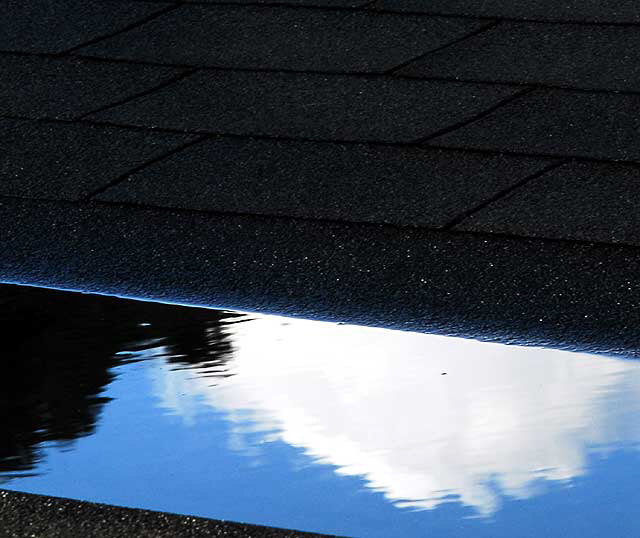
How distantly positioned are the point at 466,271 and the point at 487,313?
1.38ft

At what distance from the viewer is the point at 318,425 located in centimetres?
417

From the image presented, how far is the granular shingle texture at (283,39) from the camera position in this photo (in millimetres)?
8266

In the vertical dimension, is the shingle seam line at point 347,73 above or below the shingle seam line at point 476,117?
above

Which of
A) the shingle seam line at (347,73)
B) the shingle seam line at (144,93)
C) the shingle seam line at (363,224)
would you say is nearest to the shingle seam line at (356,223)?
the shingle seam line at (363,224)

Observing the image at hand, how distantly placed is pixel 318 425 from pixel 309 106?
3580 millimetres

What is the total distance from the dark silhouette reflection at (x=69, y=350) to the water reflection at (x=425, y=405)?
0.20 metres

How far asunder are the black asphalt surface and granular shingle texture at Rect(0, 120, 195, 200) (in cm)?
2

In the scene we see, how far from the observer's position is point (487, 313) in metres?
5.02

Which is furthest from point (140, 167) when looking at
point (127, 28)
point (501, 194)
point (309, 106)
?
point (127, 28)

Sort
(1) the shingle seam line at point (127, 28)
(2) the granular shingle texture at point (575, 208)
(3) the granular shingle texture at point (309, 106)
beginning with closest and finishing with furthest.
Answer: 1. (2) the granular shingle texture at point (575, 208)
2. (3) the granular shingle texture at point (309, 106)
3. (1) the shingle seam line at point (127, 28)

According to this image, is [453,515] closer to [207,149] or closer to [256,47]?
[207,149]

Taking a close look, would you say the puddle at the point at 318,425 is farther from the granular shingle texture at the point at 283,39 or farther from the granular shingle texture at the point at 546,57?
the granular shingle texture at the point at 283,39

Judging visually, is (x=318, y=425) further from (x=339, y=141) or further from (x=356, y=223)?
(x=339, y=141)

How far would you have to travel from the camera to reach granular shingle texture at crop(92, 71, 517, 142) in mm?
7125
